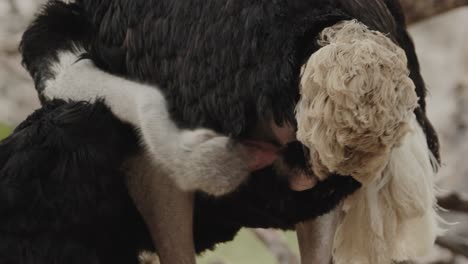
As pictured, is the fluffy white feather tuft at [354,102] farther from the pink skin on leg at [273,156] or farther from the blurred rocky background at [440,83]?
the blurred rocky background at [440,83]

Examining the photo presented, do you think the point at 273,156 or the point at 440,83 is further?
the point at 440,83

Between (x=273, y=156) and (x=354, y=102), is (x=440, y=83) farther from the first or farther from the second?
(x=354, y=102)

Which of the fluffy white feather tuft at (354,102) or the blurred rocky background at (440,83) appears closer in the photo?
the fluffy white feather tuft at (354,102)

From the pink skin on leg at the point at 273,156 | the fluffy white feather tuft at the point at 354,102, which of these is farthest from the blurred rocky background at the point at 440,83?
the fluffy white feather tuft at the point at 354,102

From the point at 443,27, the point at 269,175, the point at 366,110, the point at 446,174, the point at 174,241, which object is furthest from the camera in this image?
the point at 443,27

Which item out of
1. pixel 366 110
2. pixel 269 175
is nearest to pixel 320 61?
pixel 366 110

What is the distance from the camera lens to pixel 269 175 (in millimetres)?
2014

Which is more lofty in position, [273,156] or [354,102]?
[354,102]

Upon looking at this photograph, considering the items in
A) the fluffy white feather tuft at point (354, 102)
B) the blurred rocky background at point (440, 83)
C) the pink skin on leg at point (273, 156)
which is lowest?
the blurred rocky background at point (440, 83)

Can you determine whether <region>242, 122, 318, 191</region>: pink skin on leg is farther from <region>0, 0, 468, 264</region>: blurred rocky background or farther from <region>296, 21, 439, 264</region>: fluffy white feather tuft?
<region>0, 0, 468, 264</region>: blurred rocky background

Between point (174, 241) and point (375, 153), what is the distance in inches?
25.7

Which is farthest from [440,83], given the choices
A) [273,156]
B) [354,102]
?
[354,102]

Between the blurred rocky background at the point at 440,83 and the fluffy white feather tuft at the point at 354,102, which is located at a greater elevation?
the fluffy white feather tuft at the point at 354,102

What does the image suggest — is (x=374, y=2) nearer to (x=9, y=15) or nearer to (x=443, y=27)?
(x=9, y=15)
